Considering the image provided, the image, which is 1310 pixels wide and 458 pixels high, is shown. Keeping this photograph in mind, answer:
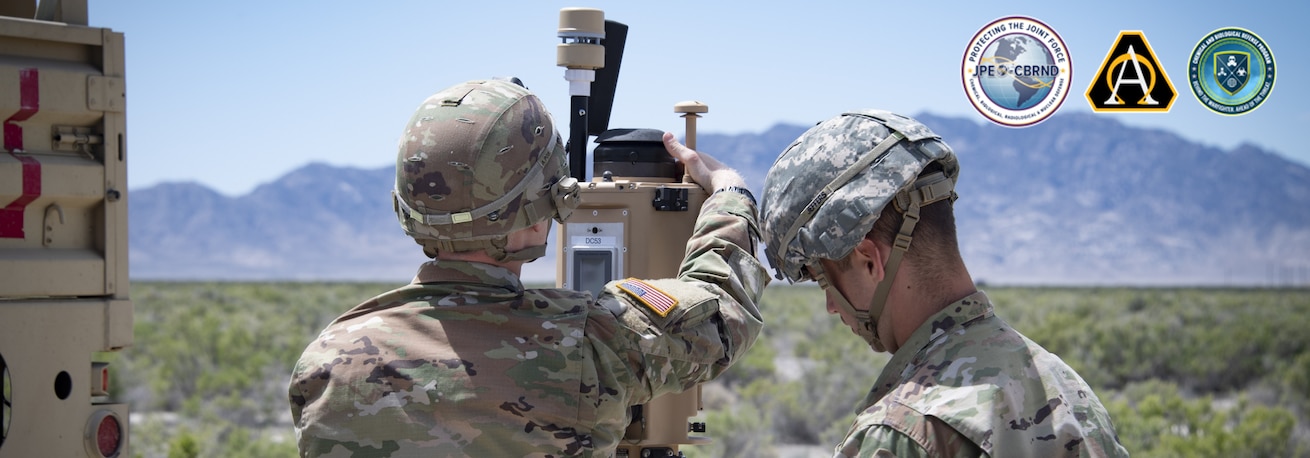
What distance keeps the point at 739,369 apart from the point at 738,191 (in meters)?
16.8

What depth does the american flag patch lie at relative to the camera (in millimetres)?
2926

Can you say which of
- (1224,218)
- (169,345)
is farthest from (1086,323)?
(1224,218)

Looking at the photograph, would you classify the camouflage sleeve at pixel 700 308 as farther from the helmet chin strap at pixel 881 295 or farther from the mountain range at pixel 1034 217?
the mountain range at pixel 1034 217

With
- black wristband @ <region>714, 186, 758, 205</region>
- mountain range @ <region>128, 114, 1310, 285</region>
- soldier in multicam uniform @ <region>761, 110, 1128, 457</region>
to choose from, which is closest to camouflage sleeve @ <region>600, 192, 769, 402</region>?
black wristband @ <region>714, 186, 758, 205</region>

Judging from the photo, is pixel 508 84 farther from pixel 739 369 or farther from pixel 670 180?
pixel 739 369

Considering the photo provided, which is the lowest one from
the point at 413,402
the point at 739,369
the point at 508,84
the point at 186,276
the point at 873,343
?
the point at 186,276

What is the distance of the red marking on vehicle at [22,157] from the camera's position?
4.34m

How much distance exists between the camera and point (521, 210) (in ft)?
9.51

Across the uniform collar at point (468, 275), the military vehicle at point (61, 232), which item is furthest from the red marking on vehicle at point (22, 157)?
the uniform collar at point (468, 275)

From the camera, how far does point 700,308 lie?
3014 mm

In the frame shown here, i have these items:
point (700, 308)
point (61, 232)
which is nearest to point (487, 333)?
point (700, 308)

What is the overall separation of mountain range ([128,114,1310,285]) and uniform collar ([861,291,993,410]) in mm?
83631

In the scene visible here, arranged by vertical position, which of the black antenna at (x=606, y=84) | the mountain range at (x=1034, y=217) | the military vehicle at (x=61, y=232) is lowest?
the mountain range at (x=1034, y=217)

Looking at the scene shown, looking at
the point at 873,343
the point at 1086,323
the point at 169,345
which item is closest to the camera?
the point at 873,343
